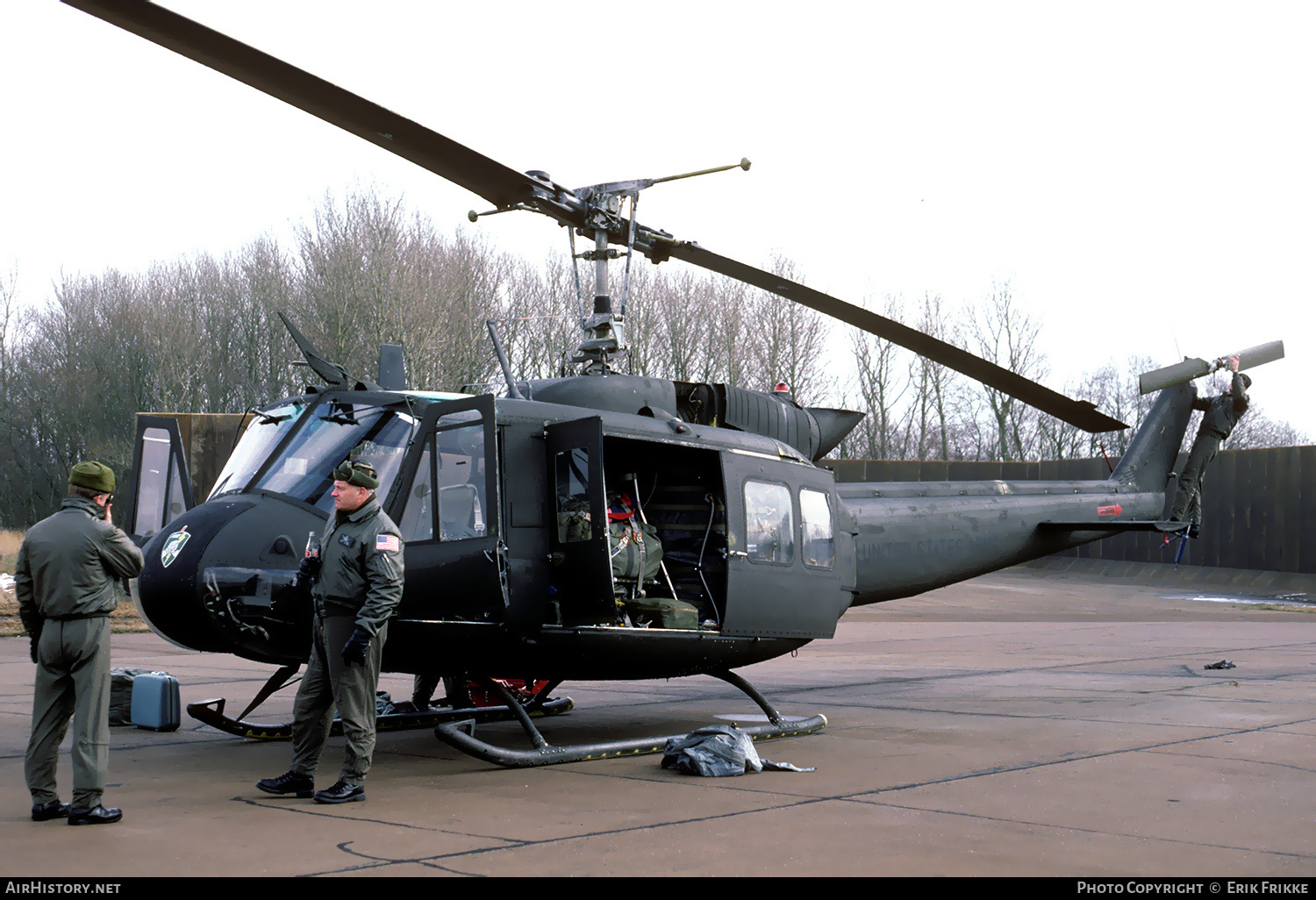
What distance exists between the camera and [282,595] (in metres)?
6.64

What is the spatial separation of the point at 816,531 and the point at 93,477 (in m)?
5.24

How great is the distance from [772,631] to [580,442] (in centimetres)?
230

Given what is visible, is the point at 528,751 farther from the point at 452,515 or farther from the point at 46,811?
the point at 46,811

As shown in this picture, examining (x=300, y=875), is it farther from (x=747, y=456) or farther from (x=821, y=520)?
(x=821, y=520)

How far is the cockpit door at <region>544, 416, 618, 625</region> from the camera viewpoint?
7.33m

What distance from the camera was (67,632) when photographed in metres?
5.59

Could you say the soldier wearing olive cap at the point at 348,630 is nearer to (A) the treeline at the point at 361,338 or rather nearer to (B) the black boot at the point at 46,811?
(B) the black boot at the point at 46,811

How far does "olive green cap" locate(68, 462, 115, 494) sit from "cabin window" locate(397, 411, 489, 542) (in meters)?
1.68

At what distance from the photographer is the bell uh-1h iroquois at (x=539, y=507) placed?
6711 millimetres

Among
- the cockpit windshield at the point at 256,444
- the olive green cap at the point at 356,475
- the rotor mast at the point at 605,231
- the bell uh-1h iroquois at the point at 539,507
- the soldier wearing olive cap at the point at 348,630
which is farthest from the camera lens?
the rotor mast at the point at 605,231

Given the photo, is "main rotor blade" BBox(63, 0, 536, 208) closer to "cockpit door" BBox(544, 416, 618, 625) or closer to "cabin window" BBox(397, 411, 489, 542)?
"cabin window" BBox(397, 411, 489, 542)

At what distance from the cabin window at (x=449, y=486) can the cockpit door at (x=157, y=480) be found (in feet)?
6.93

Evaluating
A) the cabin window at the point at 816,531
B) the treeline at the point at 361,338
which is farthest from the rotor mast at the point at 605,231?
the treeline at the point at 361,338

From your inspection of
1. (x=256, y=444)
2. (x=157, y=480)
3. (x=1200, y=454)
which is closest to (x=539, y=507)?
(x=256, y=444)
